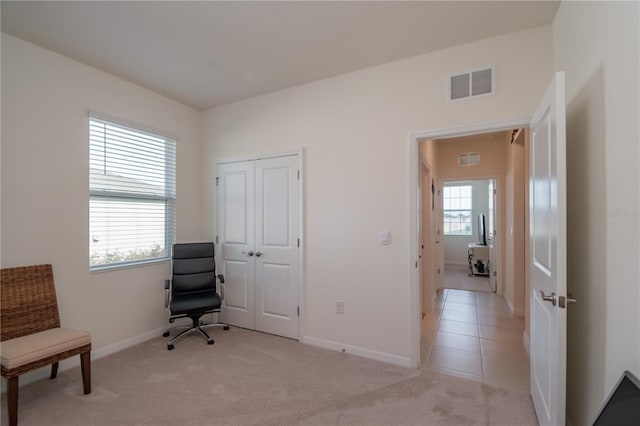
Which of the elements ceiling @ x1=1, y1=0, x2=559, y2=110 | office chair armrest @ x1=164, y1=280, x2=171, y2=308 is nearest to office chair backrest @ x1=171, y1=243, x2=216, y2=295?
office chair armrest @ x1=164, y1=280, x2=171, y2=308

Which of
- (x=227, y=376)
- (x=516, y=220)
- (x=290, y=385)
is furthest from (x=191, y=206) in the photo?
(x=516, y=220)

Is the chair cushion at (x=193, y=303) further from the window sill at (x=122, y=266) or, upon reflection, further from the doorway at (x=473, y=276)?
the doorway at (x=473, y=276)

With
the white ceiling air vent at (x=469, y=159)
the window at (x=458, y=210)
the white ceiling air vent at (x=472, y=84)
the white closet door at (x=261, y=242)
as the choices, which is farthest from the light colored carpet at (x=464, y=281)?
the white ceiling air vent at (x=472, y=84)

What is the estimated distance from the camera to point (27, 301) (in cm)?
234

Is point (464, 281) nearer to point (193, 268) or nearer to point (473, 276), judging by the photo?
point (473, 276)

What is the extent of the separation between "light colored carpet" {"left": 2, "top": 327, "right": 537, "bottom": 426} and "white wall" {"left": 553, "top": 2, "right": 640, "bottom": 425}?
28.8 inches

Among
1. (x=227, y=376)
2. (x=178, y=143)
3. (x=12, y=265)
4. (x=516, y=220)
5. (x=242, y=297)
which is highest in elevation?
(x=178, y=143)

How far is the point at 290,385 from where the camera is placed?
2.40m

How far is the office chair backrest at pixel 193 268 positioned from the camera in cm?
344

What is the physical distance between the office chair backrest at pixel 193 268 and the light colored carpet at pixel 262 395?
75 cm

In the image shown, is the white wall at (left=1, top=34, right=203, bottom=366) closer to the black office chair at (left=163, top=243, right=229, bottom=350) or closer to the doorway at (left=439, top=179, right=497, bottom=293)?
the black office chair at (left=163, top=243, right=229, bottom=350)

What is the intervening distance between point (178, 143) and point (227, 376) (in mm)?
A: 2706

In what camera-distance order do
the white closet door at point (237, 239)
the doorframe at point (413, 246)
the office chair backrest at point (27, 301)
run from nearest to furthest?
1. the office chair backrest at point (27, 301)
2. the doorframe at point (413, 246)
3. the white closet door at point (237, 239)

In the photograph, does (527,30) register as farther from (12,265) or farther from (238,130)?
(12,265)
